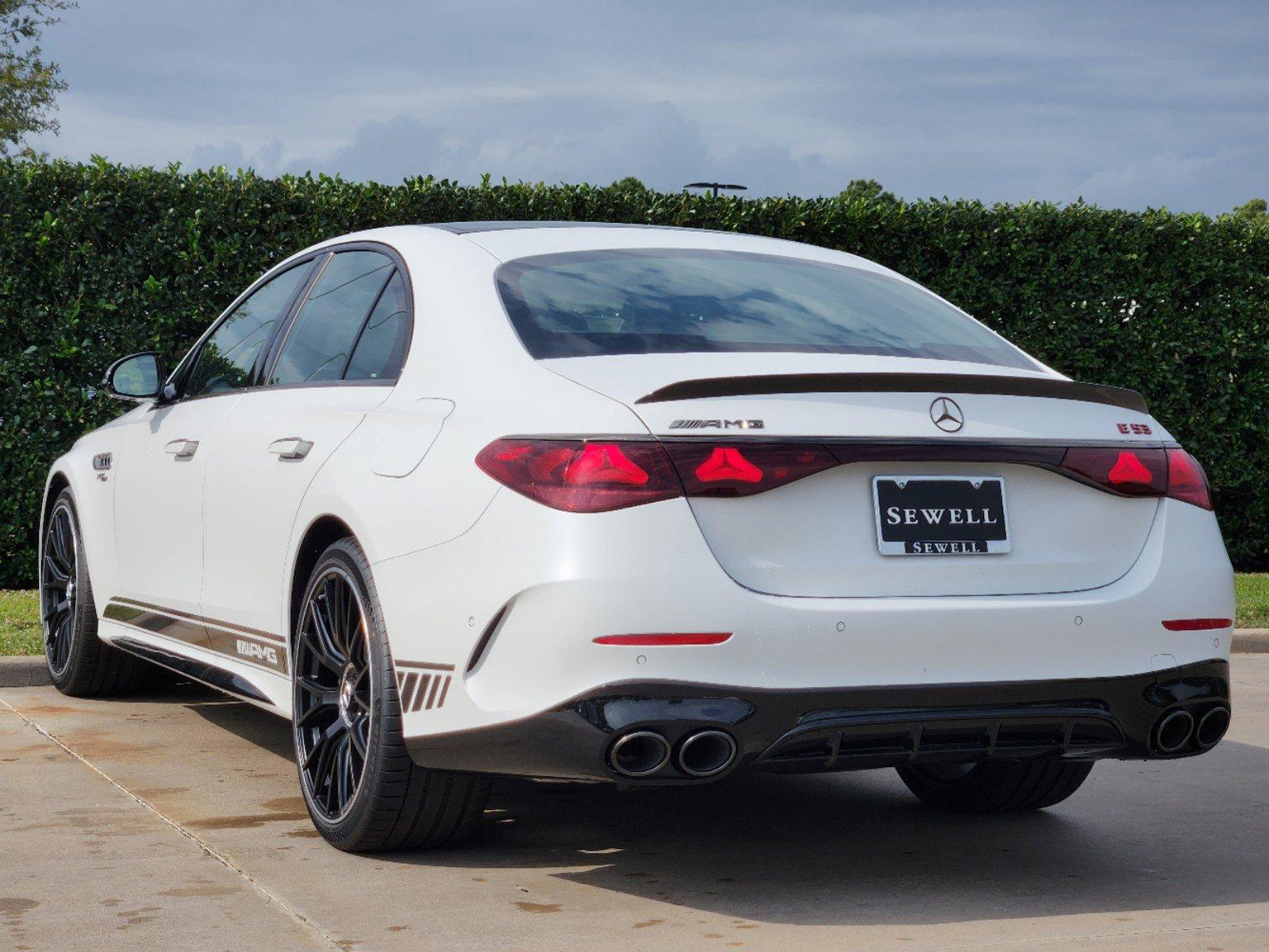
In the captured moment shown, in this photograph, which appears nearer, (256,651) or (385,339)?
(385,339)

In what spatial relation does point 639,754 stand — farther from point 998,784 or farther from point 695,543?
point 998,784

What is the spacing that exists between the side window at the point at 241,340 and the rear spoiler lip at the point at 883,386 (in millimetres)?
2285

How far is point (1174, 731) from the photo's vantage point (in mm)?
4125

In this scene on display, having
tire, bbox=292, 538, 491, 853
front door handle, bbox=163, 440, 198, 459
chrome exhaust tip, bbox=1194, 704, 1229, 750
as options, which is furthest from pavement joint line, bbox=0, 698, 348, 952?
chrome exhaust tip, bbox=1194, 704, 1229, 750

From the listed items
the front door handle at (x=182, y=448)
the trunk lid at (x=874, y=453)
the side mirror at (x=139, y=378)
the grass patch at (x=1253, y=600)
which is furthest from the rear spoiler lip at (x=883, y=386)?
the grass patch at (x=1253, y=600)

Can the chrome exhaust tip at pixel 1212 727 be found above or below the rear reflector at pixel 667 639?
below

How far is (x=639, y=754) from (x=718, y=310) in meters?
1.33

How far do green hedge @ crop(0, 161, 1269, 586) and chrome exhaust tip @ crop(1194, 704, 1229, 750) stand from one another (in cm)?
782

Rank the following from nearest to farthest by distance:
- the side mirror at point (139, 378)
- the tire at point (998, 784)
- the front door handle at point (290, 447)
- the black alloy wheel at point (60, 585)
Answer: the front door handle at point (290, 447) < the tire at point (998, 784) < the side mirror at point (139, 378) < the black alloy wheel at point (60, 585)

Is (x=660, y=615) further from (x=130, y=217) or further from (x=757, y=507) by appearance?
(x=130, y=217)

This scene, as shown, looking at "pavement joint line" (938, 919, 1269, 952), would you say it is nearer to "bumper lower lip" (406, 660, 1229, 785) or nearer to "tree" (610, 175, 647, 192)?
"bumper lower lip" (406, 660, 1229, 785)

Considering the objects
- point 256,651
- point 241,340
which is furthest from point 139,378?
point 256,651

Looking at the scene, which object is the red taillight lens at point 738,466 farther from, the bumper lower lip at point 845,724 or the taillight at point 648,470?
the bumper lower lip at point 845,724

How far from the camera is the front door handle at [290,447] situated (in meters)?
4.81
